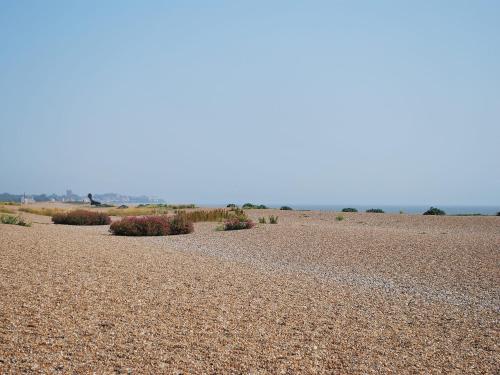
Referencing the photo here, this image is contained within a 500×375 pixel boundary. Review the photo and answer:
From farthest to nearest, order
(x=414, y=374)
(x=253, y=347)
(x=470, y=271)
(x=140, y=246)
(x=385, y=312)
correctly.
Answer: (x=140, y=246)
(x=470, y=271)
(x=385, y=312)
(x=253, y=347)
(x=414, y=374)

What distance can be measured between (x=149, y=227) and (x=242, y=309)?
1329cm

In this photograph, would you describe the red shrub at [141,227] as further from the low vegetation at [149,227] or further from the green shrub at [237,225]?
the green shrub at [237,225]

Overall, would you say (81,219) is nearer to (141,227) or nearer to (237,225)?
(141,227)

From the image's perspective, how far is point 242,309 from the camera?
771 centimetres

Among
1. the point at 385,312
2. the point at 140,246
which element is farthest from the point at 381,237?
the point at 385,312

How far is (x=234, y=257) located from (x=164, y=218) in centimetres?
835

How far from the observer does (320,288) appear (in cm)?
970

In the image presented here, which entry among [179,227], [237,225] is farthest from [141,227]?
[237,225]

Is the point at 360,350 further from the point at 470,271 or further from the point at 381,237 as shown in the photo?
the point at 381,237

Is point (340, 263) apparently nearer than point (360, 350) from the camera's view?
No

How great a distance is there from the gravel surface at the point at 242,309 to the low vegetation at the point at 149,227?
5.21 meters

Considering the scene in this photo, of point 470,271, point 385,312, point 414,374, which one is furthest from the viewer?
point 470,271

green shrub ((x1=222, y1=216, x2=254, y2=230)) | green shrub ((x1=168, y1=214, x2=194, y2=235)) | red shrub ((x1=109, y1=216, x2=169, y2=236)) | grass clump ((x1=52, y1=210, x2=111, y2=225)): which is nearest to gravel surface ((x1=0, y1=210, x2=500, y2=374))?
red shrub ((x1=109, y1=216, x2=169, y2=236))

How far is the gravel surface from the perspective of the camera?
5527mm
